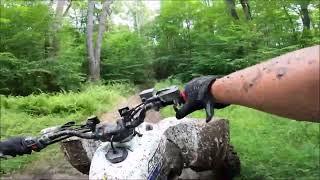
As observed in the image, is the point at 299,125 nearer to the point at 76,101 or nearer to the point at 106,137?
the point at 106,137

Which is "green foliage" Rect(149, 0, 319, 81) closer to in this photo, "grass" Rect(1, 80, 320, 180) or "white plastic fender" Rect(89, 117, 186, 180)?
"grass" Rect(1, 80, 320, 180)

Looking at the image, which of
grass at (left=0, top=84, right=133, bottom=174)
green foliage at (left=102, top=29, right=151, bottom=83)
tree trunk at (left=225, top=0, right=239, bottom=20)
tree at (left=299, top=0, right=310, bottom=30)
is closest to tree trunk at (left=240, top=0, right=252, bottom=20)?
tree trunk at (left=225, top=0, right=239, bottom=20)

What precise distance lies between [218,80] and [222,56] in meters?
12.5

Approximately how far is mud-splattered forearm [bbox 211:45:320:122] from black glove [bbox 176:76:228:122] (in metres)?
0.14

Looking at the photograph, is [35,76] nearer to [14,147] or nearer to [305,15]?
[14,147]

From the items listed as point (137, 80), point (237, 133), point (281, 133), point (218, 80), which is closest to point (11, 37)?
point (237, 133)

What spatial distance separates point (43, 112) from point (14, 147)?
6.72m

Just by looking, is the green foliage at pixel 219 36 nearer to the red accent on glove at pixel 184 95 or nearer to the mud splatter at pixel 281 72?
the red accent on glove at pixel 184 95

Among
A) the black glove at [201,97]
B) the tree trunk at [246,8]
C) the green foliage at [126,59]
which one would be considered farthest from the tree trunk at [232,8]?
the black glove at [201,97]

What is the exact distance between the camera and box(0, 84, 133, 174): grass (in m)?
5.40

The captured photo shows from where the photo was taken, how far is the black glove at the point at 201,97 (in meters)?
1.27

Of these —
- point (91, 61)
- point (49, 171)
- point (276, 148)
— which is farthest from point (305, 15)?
point (49, 171)

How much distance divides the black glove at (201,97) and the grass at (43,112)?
3.92 m

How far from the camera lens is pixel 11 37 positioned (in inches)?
295
